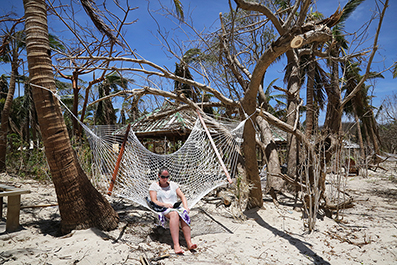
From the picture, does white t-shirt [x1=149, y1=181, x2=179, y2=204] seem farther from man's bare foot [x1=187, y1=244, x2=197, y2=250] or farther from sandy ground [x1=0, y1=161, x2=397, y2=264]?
man's bare foot [x1=187, y1=244, x2=197, y2=250]

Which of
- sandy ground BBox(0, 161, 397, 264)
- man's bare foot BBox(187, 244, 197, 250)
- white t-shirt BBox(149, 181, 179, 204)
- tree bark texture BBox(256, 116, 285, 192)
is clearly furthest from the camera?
tree bark texture BBox(256, 116, 285, 192)

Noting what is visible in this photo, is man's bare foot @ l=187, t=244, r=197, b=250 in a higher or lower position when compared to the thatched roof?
lower

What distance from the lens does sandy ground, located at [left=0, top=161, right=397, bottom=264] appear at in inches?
81.0

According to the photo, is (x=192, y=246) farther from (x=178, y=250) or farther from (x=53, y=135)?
(x=53, y=135)

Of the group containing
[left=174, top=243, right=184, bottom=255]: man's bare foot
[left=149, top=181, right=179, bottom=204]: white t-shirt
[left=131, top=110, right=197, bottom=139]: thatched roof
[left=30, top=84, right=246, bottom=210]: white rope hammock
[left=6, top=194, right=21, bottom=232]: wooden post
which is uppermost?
[left=131, top=110, right=197, bottom=139]: thatched roof

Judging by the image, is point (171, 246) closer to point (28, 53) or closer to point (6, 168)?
point (28, 53)

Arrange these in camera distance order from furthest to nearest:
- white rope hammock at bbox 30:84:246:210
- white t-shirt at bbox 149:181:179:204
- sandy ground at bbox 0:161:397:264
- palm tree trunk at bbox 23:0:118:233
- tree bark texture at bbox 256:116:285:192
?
tree bark texture at bbox 256:116:285:192 → white rope hammock at bbox 30:84:246:210 → white t-shirt at bbox 149:181:179:204 → palm tree trunk at bbox 23:0:118:233 → sandy ground at bbox 0:161:397:264

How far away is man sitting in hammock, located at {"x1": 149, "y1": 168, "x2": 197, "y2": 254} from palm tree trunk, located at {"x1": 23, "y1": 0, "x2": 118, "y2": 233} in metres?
0.66

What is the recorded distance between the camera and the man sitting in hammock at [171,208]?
7.93ft

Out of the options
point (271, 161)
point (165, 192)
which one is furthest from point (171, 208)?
point (271, 161)

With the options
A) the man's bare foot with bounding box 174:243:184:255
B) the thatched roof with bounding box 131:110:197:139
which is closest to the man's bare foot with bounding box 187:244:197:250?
the man's bare foot with bounding box 174:243:184:255

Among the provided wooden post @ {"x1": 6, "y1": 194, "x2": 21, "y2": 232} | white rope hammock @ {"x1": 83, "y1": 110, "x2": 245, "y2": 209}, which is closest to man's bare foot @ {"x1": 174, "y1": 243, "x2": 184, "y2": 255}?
white rope hammock @ {"x1": 83, "y1": 110, "x2": 245, "y2": 209}

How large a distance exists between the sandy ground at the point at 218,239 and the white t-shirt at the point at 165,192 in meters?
0.38

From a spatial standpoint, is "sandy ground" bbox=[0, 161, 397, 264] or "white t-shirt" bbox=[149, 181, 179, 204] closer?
"sandy ground" bbox=[0, 161, 397, 264]
